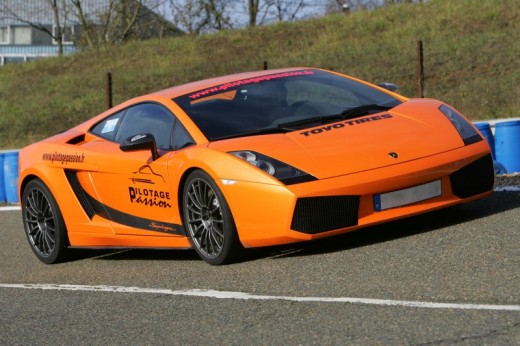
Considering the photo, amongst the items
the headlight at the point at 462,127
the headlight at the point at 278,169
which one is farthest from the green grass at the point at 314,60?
the headlight at the point at 278,169

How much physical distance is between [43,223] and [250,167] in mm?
2654

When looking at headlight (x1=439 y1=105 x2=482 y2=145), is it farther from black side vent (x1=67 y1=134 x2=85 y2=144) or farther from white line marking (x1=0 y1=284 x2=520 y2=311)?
black side vent (x1=67 y1=134 x2=85 y2=144)

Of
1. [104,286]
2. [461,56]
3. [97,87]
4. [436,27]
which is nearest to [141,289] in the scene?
[104,286]

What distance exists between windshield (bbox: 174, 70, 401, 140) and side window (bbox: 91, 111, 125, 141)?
0.73 meters

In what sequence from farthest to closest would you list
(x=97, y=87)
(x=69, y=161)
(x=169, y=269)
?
(x=97, y=87) → (x=69, y=161) → (x=169, y=269)

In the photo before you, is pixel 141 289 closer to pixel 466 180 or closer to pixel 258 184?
pixel 258 184

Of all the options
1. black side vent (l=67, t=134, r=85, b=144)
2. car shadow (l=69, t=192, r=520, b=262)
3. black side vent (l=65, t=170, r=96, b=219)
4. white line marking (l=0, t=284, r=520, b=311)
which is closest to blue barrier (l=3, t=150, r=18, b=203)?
black side vent (l=67, t=134, r=85, b=144)

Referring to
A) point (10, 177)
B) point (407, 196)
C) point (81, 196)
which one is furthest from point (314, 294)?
point (10, 177)

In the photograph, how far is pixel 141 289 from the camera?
20.2ft

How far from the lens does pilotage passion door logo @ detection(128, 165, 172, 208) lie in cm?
693

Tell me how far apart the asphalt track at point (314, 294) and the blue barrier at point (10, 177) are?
21.6 feet

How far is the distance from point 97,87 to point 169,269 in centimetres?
2856

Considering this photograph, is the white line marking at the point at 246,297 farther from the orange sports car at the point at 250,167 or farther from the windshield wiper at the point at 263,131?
the windshield wiper at the point at 263,131

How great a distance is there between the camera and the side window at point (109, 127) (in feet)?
26.0
